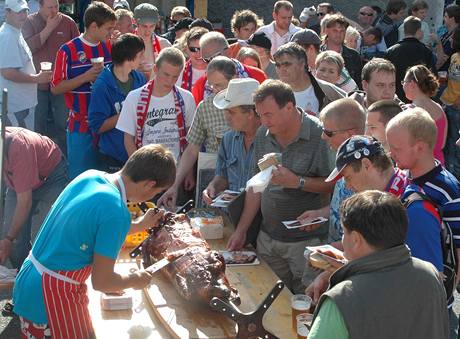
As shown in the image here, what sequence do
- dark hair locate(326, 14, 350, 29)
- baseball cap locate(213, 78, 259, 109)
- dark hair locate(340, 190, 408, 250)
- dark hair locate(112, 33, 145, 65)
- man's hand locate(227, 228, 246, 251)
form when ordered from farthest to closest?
dark hair locate(326, 14, 350, 29)
dark hair locate(112, 33, 145, 65)
baseball cap locate(213, 78, 259, 109)
man's hand locate(227, 228, 246, 251)
dark hair locate(340, 190, 408, 250)

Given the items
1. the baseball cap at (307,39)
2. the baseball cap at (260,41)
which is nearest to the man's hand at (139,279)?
the baseball cap at (307,39)

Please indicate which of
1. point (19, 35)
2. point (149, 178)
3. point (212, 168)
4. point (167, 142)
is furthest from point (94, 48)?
point (149, 178)

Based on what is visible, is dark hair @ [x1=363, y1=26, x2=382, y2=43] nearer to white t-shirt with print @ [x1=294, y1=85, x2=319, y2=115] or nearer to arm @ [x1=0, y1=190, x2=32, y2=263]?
white t-shirt with print @ [x1=294, y1=85, x2=319, y2=115]

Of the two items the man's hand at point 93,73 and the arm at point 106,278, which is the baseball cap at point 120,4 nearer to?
the man's hand at point 93,73

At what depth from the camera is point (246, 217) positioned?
4.82m

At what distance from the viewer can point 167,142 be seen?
6152 millimetres

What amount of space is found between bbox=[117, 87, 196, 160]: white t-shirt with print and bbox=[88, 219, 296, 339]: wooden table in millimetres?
1986

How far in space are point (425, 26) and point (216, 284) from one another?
9350mm

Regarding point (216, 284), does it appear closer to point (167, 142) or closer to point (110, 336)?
point (110, 336)

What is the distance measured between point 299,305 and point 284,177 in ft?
3.44

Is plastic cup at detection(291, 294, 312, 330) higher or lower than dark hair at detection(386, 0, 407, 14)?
lower

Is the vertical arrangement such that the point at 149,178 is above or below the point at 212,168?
above

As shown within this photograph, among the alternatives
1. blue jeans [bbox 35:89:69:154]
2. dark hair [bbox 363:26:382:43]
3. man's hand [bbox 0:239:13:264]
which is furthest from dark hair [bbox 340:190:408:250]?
dark hair [bbox 363:26:382:43]

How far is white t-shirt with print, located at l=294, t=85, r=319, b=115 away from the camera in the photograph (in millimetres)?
6059
